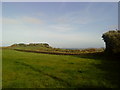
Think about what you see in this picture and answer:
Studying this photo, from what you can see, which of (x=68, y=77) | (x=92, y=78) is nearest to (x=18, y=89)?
(x=68, y=77)

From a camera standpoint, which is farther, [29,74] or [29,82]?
[29,74]

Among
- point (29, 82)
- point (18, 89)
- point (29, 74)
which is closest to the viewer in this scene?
point (18, 89)

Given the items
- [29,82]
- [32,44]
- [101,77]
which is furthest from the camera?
[32,44]

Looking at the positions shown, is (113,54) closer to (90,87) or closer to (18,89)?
(90,87)

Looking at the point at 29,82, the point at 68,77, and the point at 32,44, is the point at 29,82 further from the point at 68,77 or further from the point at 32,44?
the point at 32,44

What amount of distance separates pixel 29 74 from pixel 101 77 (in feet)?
18.6

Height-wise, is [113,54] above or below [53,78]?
above

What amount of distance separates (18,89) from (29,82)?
135 cm

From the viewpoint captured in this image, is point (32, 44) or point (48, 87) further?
point (32, 44)

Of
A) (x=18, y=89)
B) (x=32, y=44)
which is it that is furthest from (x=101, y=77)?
(x=32, y=44)

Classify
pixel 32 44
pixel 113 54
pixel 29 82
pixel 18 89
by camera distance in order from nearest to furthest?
pixel 18 89 → pixel 29 82 → pixel 113 54 → pixel 32 44

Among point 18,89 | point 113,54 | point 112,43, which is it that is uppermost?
point 112,43

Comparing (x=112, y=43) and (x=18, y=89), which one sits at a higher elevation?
(x=112, y=43)

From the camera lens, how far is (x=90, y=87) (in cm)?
941
